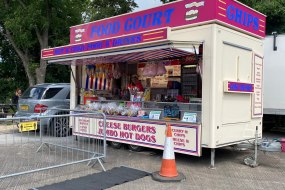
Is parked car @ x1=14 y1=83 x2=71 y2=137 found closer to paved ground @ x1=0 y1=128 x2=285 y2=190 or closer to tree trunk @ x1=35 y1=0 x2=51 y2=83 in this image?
paved ground @ x1=0 y1=128 x2=285 y2=190

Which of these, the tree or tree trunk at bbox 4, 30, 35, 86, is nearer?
the tree

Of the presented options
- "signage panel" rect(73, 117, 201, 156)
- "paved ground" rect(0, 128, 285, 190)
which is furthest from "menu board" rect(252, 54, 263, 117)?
"signage panel" rect(73, 117, 201, 156)

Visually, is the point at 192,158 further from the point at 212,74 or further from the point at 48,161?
the point at 48,161

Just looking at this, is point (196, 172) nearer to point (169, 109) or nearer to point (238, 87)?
point (169, 109)

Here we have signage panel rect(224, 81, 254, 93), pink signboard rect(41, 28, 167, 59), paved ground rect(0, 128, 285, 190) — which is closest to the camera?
paved ground rect(0, 128, 285, 190)

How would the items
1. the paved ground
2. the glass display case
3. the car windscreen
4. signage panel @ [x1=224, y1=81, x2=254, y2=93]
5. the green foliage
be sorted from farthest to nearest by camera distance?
1. the green foliage
2. the car windscreen
3. the glass display case
4. signage panel @ [x1=224, y1=81, x2=254, y2=93]
5. the paved ground

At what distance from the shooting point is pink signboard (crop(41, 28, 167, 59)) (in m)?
6.41

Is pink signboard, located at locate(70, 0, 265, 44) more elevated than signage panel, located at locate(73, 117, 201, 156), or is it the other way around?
pink signboard, located at locate(70, 0, 265, 44)

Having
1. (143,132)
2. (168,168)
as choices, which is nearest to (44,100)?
(143,132)

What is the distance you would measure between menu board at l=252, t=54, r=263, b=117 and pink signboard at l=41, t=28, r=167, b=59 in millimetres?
2700

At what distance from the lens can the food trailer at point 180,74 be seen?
654cm

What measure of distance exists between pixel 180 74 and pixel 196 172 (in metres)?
3.53

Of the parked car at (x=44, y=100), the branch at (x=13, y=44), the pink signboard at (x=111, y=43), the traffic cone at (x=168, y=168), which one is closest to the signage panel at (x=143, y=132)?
the traffic cone at (x=168, y=168)

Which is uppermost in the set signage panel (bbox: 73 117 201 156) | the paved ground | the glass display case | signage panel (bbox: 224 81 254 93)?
signage panel (bbox: 224 81 254 93)
